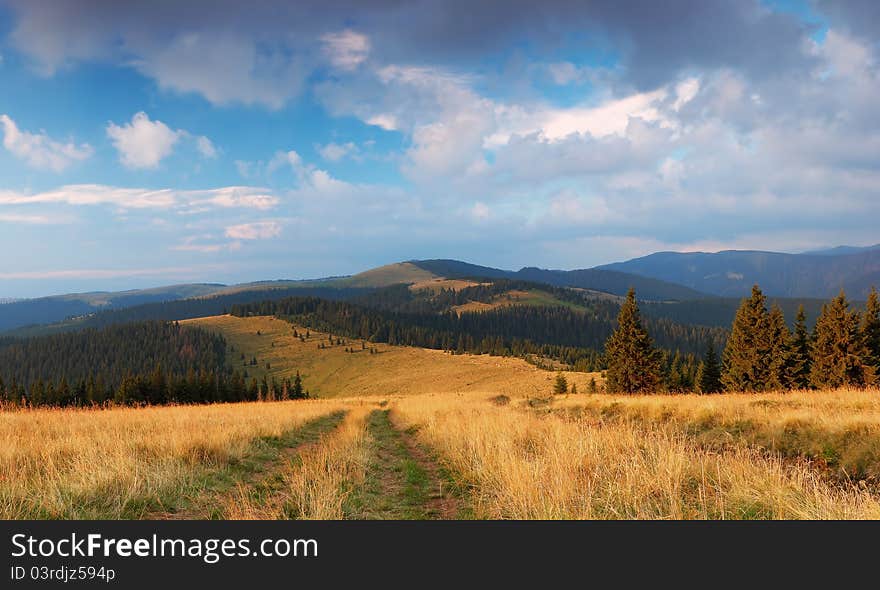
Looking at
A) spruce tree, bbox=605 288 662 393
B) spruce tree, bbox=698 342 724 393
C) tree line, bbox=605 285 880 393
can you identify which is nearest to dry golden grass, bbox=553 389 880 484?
spruce tree, bbox=605 288 662 393

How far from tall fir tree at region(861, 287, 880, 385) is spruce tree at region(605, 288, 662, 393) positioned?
55.8 ft

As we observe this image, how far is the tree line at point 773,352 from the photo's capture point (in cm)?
3931

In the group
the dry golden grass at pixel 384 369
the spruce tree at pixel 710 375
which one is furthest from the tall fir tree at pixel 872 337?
the dry golden grass at pixel 384 369

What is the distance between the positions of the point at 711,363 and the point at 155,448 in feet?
215

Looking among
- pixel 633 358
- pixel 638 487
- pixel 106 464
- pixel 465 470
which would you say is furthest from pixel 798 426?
pixel 633 358

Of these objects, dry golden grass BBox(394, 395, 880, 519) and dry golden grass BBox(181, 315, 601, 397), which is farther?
dry golden grass BBox(181, 315, 601, 397)

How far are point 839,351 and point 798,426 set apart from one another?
4072 centimetres

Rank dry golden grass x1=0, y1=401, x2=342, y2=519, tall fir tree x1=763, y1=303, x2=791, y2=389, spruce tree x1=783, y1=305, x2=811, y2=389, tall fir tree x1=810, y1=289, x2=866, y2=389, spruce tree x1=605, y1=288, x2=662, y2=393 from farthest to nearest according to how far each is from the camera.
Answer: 1. spruce tree x1=605, y1=288, x2=662, y2=393
2. spruce tree x1=783, y1=305, x2=811, y2=389
3. tall fir tree x1=763, y1=303, x2=791, y2=389
4. tall fir tree x1=810, y1=289, x2=866, y2=389
5. dry golden grass x1=0, y1=401, x2=342, y2=519

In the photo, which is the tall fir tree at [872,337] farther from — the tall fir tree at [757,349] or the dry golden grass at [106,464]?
the dry golden grass at [106,464]

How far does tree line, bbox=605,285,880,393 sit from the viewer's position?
39.3 meters

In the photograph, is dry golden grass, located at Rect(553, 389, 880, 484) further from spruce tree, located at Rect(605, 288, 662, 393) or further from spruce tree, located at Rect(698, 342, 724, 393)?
spruce tree, located at Rect(698, 342, 724, 393)

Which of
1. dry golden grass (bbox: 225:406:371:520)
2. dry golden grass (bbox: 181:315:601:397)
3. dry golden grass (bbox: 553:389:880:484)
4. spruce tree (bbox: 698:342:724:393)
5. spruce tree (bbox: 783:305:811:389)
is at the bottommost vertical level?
dry golden grass (bbox: 181:315:601:397)
